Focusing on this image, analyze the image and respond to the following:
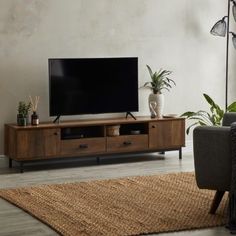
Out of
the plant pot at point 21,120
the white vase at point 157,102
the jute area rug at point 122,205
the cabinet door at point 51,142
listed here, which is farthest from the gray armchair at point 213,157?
the white vase at point 157,102

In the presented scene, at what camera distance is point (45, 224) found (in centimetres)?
466

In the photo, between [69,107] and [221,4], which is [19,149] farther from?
[221,4]

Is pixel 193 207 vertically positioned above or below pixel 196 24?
below

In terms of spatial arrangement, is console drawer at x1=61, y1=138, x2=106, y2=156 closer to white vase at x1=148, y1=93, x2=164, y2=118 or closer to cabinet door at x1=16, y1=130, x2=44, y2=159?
cabinet door at x1=16, y1=130, x2=44, y2=159

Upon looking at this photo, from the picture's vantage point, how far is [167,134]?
7.37 m

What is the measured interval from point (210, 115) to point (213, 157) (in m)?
3.40

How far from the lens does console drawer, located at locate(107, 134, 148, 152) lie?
7.09 m

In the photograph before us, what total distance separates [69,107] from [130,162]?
931 millimetres

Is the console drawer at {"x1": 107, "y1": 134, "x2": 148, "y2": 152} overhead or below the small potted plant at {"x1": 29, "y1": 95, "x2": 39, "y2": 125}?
below

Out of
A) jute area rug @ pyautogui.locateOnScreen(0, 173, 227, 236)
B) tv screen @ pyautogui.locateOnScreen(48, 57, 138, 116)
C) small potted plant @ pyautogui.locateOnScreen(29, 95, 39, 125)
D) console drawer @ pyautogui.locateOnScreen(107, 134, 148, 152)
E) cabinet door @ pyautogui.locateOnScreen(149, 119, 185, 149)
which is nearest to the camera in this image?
jute area rug @ pyautogui.locateOnScreen(0, 173, 227, 236)

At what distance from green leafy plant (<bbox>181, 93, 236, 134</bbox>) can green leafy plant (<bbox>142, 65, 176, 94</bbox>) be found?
42 centimetres

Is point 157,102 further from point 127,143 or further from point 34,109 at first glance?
point 34,109

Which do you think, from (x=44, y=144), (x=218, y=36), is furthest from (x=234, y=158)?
(x=218, y=36)

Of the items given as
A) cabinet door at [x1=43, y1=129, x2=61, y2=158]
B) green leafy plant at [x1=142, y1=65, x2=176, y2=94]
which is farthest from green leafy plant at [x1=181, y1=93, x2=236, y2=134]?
cabinet door at [x1=43, y1=129, x2=61, y2=158]
